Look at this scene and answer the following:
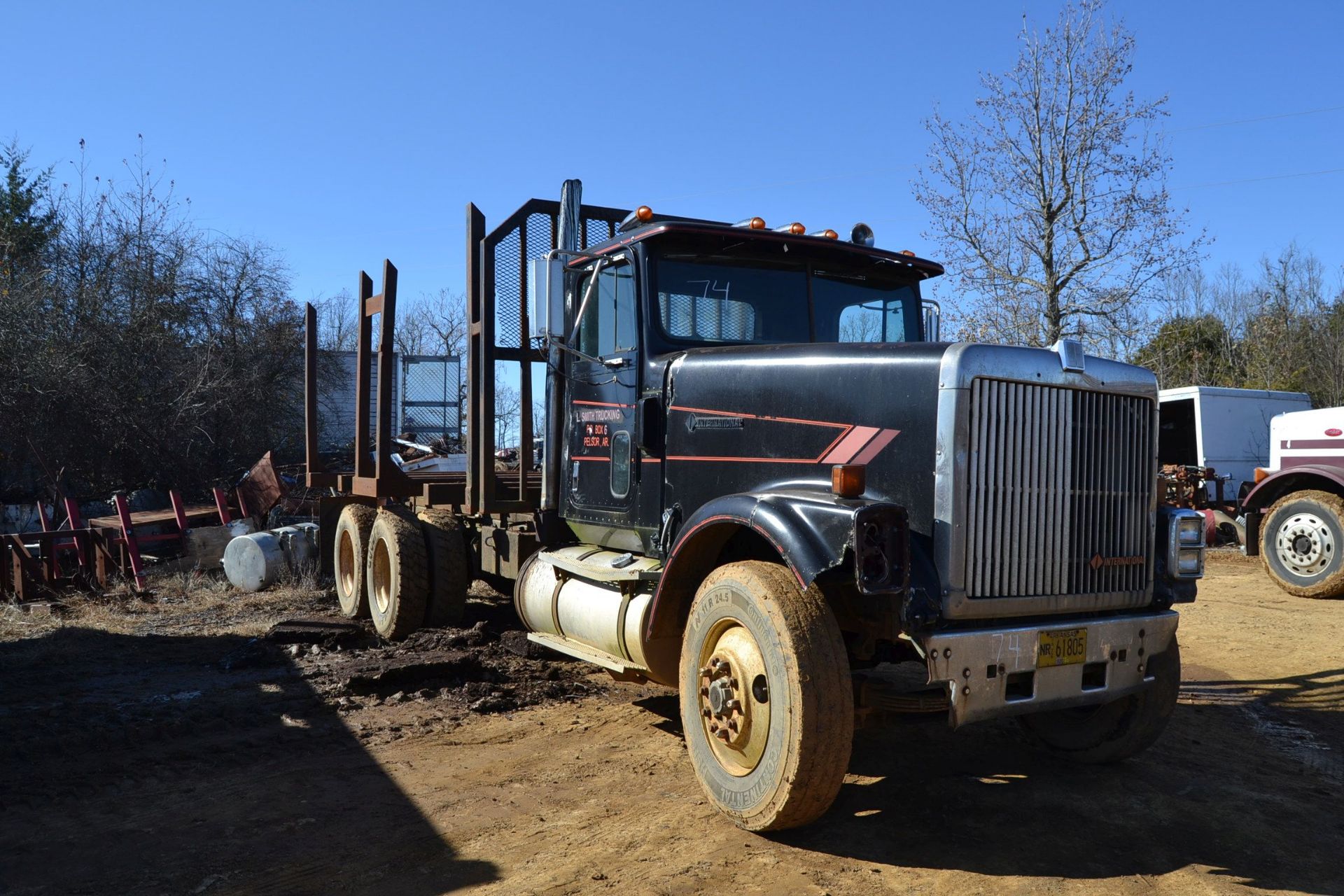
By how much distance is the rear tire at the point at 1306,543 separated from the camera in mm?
10688

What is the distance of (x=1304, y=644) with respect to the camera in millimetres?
8273

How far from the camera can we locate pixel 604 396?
19.9ft

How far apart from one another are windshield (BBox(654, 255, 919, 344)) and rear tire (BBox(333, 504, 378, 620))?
421 cm

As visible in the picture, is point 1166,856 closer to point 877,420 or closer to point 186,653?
point 877,420

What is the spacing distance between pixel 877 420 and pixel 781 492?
0.53 meters

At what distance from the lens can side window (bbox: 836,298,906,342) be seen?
19.5ft

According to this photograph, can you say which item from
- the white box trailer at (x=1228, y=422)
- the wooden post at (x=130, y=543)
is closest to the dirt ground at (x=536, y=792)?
the wooden post at (x=130, y=543)

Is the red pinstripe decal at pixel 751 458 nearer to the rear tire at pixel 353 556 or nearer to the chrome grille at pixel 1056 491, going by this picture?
the chrome grille at pixel 1056 491

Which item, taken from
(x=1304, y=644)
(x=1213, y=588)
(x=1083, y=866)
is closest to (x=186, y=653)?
(x=1083, y=866)

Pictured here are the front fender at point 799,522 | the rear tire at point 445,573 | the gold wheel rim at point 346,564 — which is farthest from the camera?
the gold wheel rim at point 346,564

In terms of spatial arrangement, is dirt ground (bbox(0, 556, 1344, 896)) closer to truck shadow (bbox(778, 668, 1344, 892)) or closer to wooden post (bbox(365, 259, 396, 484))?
truck shadow (bbox(778, 668, 1344, 892))

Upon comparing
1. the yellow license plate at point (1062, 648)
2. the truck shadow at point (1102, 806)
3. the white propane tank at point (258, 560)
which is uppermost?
the yellow license plate at point (1062, 648)

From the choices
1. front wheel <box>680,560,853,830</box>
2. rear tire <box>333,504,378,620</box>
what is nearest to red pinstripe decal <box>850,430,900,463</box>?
front wheel <box>680,560,853,830</box>

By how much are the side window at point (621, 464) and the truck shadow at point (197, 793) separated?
6.48 ft
